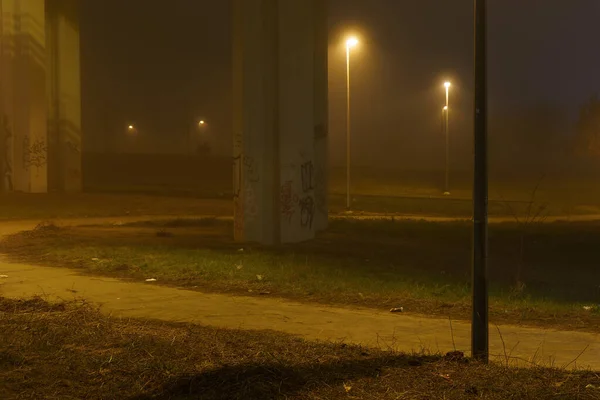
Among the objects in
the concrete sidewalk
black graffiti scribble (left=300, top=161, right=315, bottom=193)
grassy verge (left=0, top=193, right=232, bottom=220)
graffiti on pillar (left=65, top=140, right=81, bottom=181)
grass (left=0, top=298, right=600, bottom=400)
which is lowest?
the concrete sidewalk

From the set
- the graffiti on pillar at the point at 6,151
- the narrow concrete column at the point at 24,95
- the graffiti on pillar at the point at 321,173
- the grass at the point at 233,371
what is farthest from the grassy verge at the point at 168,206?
the grass at the point at 233,371

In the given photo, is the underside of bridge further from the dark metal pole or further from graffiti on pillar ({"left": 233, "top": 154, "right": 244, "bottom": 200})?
the dark metal pole

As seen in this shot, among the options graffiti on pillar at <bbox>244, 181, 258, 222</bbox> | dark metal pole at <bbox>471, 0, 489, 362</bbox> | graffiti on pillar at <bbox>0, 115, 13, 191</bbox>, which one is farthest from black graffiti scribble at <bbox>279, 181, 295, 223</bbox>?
graffiti on pillar at <bbox>0, 115, 13, 191</bbox>

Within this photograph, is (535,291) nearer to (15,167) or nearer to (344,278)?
(344,278)

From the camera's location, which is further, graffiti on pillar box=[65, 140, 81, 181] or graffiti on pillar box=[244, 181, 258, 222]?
graffiti on pillar box=[65, 140, 81, 181]

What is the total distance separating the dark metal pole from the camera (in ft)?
22.4

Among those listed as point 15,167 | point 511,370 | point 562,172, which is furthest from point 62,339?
point 562,172

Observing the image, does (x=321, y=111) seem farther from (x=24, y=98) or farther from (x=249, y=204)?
(x=24, y=98)

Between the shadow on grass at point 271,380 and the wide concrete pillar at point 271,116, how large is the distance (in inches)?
471

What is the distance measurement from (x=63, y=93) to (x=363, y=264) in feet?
102

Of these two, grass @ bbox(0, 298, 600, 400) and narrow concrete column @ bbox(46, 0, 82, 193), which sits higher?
narrow concrete column @ bbox(46, 0, 82, 193)

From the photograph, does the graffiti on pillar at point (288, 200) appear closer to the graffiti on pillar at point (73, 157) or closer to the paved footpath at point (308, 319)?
the paved footpath at point (308, 319)

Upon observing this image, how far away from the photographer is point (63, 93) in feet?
136

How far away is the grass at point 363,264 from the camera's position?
10953 mm
